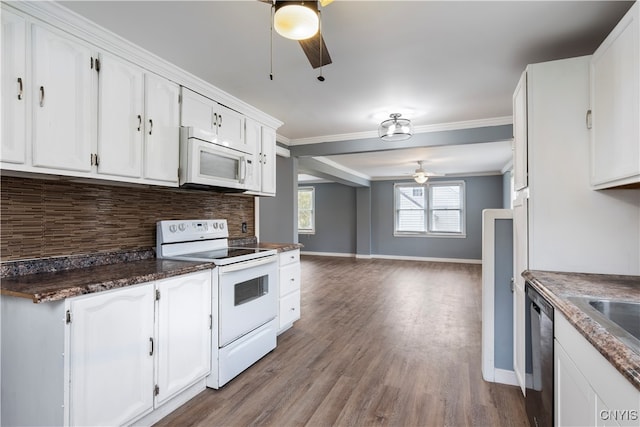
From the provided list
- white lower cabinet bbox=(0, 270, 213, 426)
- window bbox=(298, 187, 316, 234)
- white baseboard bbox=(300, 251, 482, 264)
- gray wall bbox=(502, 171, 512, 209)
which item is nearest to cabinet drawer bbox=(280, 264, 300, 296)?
white lower cabinet bbox=(0, 270, 213, 426)

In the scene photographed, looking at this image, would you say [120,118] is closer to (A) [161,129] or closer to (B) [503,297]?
(A) [161,129]

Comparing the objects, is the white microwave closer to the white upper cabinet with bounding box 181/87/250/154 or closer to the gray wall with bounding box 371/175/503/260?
the white upper cabinet with bounding box 181/87/250/154

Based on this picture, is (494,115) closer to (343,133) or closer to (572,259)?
(343,133)

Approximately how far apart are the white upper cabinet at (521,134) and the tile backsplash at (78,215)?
2.69m

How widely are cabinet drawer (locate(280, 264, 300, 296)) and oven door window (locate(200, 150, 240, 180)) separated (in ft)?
3.68

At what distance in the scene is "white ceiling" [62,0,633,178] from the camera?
173 cm

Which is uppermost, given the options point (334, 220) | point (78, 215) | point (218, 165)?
point (218, 165)

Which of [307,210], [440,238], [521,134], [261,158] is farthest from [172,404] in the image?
[307,210]

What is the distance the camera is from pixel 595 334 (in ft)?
3.26

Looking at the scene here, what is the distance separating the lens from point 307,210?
10.1 meters

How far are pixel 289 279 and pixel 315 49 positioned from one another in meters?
2.38

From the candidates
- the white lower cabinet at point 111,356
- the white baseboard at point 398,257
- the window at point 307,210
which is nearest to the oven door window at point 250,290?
the white lower cabinet at point 111,356

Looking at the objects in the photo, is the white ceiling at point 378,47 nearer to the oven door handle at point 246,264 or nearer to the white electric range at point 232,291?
the white electric range at point 232,291

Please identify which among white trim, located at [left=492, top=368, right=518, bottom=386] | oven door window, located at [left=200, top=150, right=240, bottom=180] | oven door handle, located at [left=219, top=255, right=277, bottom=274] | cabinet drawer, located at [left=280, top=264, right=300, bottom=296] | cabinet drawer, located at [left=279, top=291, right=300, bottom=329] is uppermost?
oven door window, located at [left=200, top=150, right=240, bottom=180]
